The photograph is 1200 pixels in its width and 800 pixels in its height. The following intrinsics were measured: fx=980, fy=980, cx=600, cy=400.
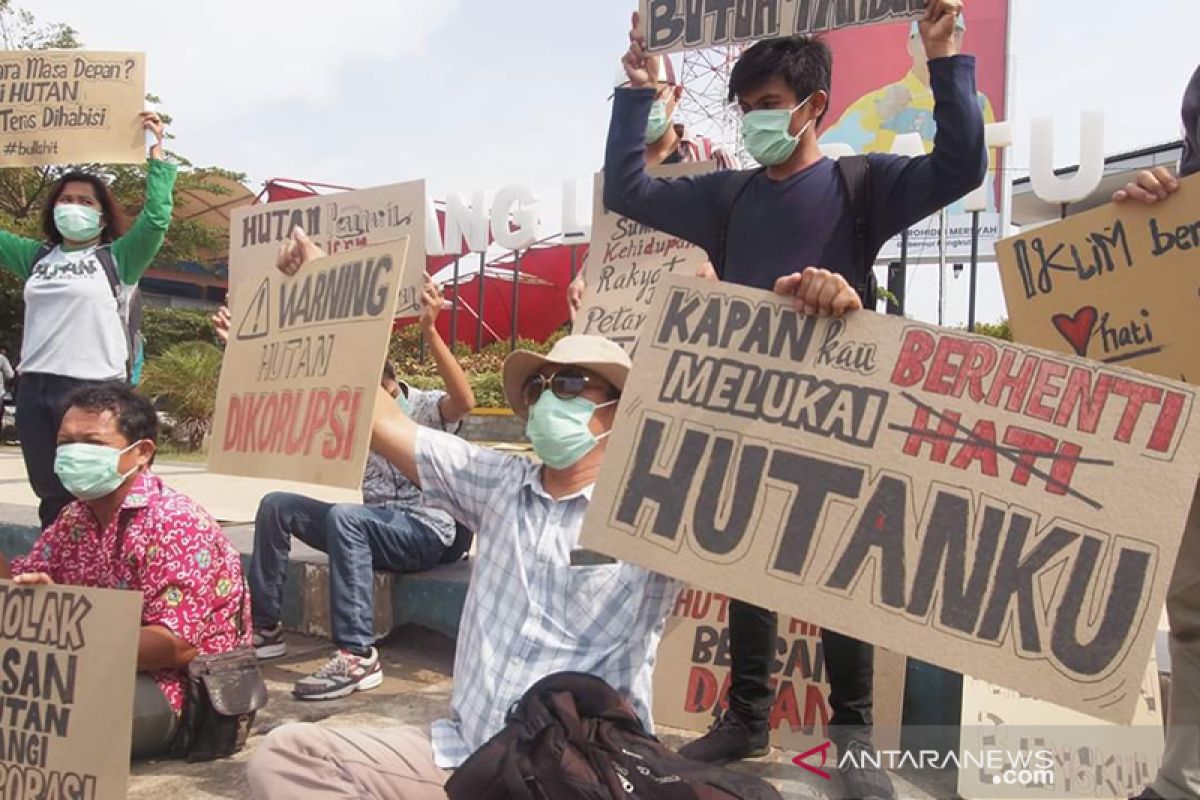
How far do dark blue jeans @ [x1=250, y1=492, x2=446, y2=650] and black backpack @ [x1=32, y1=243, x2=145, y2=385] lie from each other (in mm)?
726

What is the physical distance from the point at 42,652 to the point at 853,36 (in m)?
27.0

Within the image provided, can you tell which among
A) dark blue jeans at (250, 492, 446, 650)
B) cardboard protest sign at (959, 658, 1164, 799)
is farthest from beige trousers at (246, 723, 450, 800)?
dark blue jeans at (250, 492, 446, 650)

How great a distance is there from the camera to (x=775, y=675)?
2967 mm

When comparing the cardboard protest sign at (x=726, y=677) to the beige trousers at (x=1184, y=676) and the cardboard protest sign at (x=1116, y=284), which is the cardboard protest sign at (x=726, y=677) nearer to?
the beige trousers at (x=1184, y=676)

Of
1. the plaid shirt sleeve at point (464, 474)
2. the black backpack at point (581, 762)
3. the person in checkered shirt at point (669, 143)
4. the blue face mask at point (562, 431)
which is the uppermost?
the person in checkered shirt at point (669, 143)

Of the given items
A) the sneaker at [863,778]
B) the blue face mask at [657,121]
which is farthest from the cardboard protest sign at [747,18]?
the sneaker at [863,778]

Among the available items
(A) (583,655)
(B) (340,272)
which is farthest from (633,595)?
(B) (340,272)

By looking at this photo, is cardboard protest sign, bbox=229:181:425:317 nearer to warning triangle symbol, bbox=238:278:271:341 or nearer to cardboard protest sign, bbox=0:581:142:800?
warning triangle symbol, bbox=238:278:271:341

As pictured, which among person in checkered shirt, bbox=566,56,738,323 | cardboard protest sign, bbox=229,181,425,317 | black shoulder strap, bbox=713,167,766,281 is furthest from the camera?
cardboard protest sign, bbox=229,181,425,317

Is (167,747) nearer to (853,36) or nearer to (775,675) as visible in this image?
(775,675)

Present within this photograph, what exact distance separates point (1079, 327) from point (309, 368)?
1.85 metres

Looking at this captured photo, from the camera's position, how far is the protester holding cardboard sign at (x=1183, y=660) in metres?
2.02

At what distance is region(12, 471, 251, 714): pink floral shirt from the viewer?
266 cm

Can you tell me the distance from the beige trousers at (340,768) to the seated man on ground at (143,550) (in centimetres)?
84
